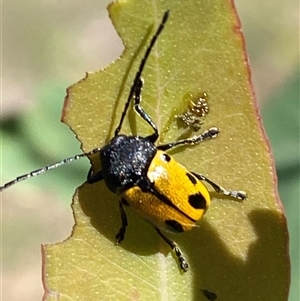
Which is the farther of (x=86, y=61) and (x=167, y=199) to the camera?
(x=86, y=61)

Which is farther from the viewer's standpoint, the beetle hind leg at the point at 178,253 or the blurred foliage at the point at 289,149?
the blurred foliage at the point at 289,149

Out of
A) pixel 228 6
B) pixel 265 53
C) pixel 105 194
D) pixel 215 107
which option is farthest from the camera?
pixel 265 53

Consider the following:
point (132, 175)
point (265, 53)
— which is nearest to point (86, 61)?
point (265, 53)

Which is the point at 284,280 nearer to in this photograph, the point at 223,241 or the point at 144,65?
the point at 223,241

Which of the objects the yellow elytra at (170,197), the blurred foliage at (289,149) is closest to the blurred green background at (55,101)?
the blurred foliage at (289,149)

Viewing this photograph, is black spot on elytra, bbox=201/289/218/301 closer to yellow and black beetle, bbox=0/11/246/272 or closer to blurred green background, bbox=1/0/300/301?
yellow and black beetle, bbox=0/11/246/272

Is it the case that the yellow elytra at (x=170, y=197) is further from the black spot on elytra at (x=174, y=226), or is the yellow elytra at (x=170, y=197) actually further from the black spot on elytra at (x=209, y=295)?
the black spot on elytra at (x=209, y=295)
